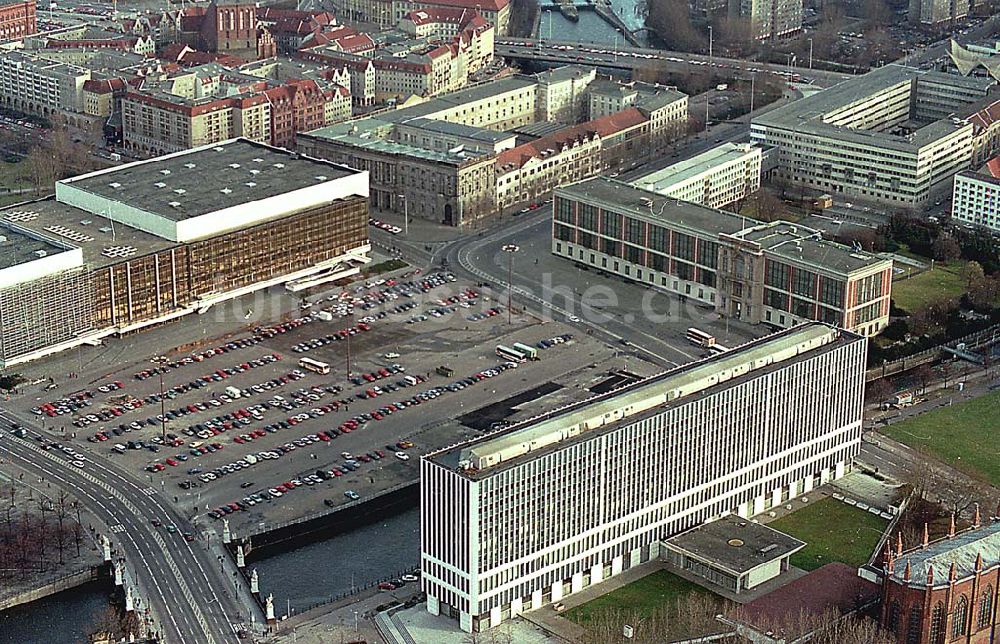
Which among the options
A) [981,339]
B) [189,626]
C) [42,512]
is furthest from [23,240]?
[981,339]

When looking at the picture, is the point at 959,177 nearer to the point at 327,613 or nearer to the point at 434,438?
the point at 434,438

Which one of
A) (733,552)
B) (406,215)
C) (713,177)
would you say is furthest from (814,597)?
(406,215)

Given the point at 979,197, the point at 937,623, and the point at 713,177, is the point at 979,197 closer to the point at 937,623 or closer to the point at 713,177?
the point at 713,177

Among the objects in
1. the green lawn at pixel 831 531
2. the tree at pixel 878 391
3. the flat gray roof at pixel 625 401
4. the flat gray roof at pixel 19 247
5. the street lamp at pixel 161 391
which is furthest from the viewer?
the flat gray roof at pixel 19 247

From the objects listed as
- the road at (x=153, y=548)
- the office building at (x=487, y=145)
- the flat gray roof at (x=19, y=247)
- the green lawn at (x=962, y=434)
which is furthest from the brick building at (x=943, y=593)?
the office building at (x=487, y=145)

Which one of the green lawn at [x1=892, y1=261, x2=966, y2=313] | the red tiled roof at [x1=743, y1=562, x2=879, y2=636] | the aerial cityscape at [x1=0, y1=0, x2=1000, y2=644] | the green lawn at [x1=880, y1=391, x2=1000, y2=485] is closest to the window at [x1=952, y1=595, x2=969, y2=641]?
the aerial cityscape at [x1=0, y1=0, x2=1000, y2=644]

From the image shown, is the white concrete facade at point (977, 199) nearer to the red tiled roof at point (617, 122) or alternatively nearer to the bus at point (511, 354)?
the red tiled roof at point (617, 122)
